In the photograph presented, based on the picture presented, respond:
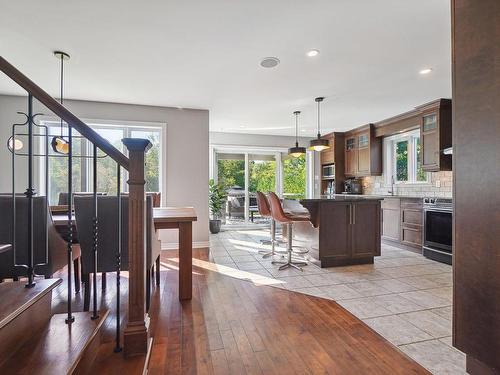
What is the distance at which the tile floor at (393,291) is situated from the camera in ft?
5.78

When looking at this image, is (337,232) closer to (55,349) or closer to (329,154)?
(55,349)

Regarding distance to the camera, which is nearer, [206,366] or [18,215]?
[206,366]

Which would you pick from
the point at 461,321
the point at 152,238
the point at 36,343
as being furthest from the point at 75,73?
the point at 461,321

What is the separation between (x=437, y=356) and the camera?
1.66m

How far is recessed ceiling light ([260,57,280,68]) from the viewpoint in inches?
116

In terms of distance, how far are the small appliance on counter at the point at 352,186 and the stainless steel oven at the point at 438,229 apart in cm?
232

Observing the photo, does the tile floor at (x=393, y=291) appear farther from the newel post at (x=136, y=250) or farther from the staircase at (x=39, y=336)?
the staircase at (x=39, y=336)

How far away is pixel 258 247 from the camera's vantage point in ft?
15.6

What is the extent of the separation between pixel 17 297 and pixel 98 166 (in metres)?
3.67

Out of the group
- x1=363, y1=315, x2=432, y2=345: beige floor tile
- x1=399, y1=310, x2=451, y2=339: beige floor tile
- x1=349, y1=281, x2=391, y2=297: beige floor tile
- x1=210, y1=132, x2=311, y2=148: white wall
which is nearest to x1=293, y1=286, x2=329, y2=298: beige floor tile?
x1=349, y1=281, x2=391, y2=297: beige floor tile

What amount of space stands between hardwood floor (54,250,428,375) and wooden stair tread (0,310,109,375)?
9.1 inches

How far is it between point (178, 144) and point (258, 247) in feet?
7.74

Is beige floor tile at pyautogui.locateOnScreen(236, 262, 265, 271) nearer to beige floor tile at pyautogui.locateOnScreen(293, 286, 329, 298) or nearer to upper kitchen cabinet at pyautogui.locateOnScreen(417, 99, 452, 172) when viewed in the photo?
beige floor tile at pyautogui.locateOnScreen(293, 286, 329, 298)

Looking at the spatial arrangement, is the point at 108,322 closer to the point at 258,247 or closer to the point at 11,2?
the point at 11,2
